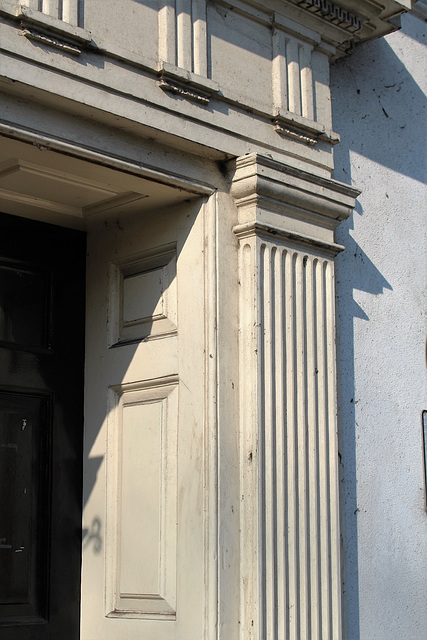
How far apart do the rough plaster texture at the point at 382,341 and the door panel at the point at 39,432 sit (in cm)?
109

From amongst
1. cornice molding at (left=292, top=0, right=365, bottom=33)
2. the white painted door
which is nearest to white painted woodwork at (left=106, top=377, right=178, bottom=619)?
the white painted door

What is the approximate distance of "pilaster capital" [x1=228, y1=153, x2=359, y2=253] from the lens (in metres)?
3.67

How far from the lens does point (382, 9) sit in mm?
4258

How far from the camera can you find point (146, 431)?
3.70 metres

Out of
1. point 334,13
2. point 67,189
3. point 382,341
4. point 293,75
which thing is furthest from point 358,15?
point 67,189

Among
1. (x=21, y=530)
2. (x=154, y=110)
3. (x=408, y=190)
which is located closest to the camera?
(x=154, y=110)

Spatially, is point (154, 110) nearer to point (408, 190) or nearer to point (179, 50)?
point (179, 50)

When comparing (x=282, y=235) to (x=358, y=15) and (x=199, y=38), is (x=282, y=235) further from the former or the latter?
(x=358, y=15)

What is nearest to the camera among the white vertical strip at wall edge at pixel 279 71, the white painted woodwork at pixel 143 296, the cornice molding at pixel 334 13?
the white painted woodwork at pixel 143 296

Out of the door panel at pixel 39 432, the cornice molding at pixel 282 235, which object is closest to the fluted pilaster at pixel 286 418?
the cornice molding at pixel 282 235

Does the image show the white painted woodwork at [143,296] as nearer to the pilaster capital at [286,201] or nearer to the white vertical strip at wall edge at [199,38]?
the pilaster capital at [286,201]

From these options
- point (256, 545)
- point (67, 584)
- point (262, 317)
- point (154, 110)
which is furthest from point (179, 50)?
point (67, 584)

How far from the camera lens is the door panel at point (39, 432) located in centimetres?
362

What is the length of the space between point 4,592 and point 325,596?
1.19 metres
